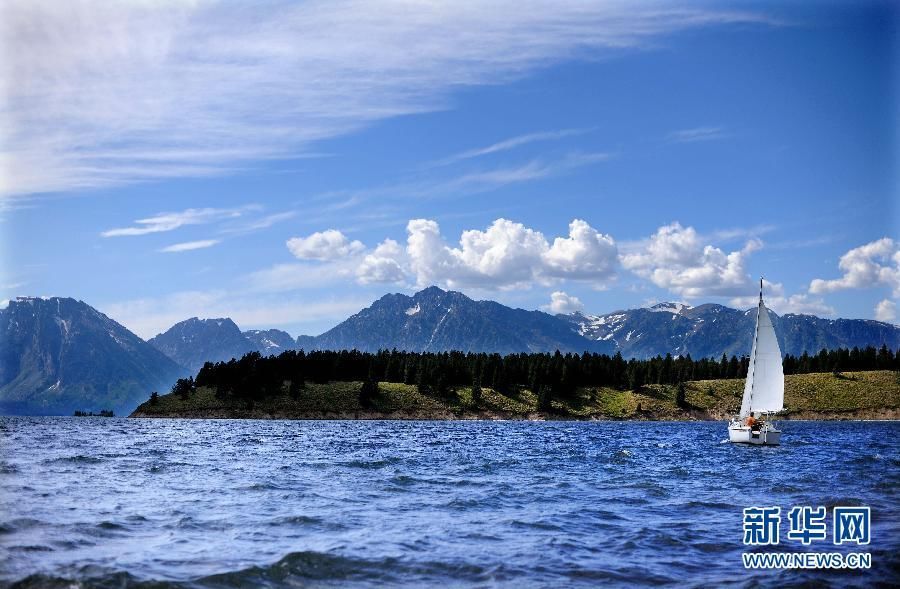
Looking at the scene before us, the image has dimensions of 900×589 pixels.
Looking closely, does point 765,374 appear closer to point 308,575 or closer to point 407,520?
point 407,520

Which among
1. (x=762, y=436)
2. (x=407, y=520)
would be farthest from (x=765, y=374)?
(x=407, y=520)

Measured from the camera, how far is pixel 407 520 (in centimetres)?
2920

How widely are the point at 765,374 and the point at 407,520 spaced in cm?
6688

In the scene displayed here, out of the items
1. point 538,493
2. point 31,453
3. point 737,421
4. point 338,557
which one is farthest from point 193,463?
point 737,421

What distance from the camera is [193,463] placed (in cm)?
5294

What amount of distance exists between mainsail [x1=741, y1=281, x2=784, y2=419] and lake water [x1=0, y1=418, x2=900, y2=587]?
93.7 ft

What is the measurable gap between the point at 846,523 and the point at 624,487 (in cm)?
1389

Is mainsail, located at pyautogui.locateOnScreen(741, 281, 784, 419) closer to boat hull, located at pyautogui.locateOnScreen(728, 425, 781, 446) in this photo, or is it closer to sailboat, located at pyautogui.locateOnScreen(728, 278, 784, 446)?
sailboat, located at pyautogui.locateOnScreen(728, 278, 784, 446)

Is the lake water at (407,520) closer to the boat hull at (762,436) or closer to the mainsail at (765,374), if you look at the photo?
the boat hull at (762,436)

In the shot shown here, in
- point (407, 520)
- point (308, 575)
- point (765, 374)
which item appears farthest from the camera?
point (765, 374)

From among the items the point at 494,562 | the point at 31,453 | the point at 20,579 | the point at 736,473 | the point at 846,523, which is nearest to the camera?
the point at 20,579

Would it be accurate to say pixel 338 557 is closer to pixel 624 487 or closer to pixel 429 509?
pixel 429 509

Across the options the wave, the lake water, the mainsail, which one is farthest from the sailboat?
the wave

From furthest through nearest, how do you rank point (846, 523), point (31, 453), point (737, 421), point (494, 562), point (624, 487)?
point (737, 421) < point (31, 453) < point (624, 487) < point (846, 523) < point (494, 562)
